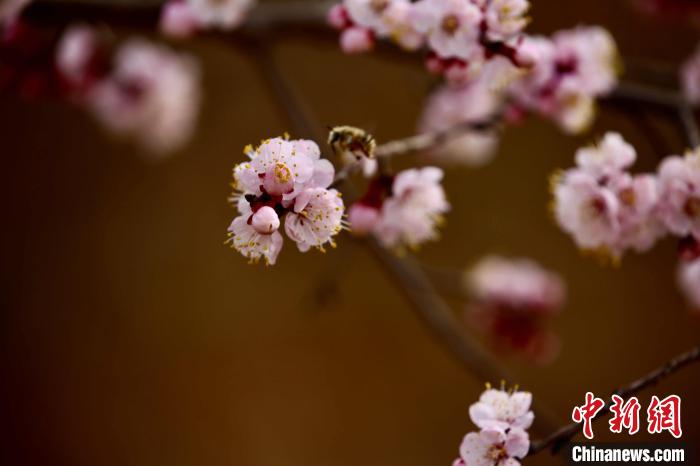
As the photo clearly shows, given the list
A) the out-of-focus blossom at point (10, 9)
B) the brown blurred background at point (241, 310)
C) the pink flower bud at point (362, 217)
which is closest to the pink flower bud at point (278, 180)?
the pink flower bud at point (362, 217)

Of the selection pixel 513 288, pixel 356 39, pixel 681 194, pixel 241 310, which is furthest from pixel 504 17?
pixel 241 310

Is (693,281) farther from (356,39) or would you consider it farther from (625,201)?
(356,39)

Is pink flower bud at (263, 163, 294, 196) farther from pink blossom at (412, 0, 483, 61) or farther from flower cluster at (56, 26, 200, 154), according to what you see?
flower cluster at (56, 26, 200, 154)

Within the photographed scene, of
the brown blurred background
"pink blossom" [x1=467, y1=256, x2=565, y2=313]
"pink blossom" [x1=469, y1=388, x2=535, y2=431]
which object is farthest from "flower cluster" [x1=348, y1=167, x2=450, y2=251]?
the brown blurred background

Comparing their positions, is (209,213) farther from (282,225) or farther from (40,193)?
(282,225)

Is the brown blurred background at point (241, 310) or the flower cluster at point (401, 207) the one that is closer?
Result: the flower cluster at point (401, 207)

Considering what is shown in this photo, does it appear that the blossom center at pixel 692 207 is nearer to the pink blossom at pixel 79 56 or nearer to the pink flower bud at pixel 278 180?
the pink flower bud at pixel 278 180
